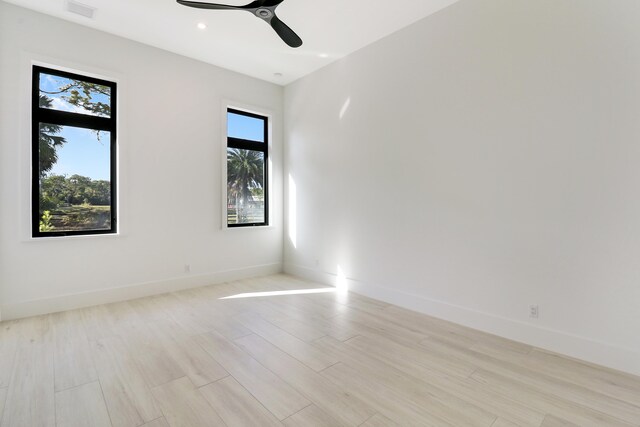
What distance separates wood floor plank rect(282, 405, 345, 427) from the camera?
1.67 m

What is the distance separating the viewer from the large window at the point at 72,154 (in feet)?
10.8

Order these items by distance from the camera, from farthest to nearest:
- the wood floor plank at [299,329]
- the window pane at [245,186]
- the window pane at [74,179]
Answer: the window pane at [245,186] → the window pane at [74,179] → the wood floor plank at [299,329]

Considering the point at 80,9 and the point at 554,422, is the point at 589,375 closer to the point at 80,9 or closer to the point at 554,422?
the point at 554,422

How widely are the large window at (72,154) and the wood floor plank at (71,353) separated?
985 millimetres

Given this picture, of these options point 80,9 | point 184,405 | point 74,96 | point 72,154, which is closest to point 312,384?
point 184,405

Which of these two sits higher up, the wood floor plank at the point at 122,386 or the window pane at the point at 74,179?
the window pane at the point at 74,179

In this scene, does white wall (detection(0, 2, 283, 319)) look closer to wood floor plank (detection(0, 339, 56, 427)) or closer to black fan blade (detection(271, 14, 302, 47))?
wood floor plank (detection(0, 339, 56, 427))

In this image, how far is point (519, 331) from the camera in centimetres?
270

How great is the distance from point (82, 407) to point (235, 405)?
890mm

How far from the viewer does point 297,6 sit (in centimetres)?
311

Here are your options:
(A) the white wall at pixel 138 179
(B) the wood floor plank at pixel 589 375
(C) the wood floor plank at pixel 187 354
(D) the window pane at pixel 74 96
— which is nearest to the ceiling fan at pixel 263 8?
(A) the white wall at pixel 138 179

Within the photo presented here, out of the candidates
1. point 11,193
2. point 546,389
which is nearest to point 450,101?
point 546,389

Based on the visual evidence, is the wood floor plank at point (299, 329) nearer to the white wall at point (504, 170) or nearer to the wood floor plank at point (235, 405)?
the wood floor plank at point (235, 405)

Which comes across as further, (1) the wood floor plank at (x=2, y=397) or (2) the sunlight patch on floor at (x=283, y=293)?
(2) the sunlight patch on floor at (x=283, y=293)
